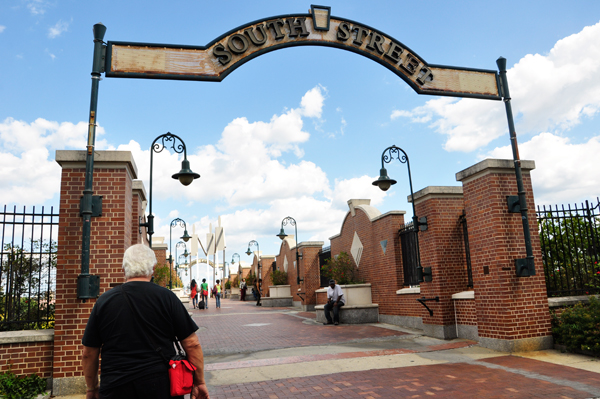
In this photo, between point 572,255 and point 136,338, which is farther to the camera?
point 572,255

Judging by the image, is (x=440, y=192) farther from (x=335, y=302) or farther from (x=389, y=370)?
(x=335, y=302)

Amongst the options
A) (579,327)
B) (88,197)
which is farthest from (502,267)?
(88,197)

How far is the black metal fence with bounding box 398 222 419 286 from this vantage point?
1239 cm

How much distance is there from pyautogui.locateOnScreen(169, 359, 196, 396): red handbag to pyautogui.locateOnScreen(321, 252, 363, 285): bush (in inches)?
508

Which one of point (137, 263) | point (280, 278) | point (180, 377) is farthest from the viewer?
point (280, 278)

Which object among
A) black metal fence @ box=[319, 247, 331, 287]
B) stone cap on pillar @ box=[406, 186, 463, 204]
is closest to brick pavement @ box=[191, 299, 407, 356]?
stone cap on pillar @ box=[406, 186, 463, 204]

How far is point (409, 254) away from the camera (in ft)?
41.7

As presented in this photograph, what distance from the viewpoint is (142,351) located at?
294 centimetres

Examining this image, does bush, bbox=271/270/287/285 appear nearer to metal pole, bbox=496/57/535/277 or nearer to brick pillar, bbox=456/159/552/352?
brick pillar, bbox=456/159/552/352

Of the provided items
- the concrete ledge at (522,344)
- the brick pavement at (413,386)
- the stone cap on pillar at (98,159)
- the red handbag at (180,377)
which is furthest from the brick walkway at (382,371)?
the stone cap on pillar at (98,159)

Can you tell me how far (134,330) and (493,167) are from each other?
7.77m

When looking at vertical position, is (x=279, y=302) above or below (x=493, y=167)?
below

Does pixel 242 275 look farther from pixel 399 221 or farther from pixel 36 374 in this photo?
pixel 36 374

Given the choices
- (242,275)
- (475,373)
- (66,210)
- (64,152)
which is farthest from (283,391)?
(242,275)
